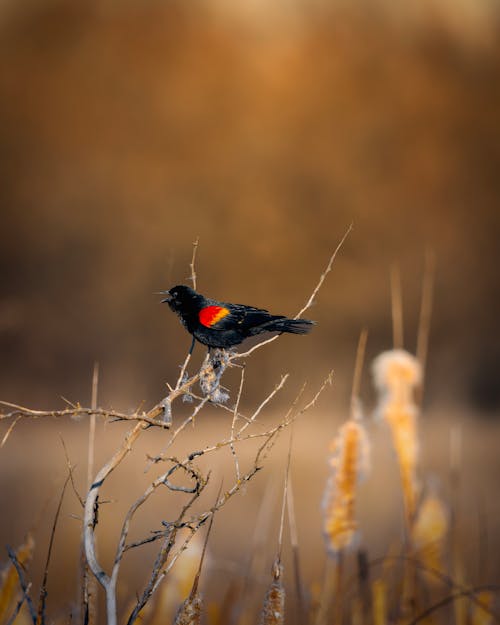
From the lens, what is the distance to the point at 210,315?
7.50ft

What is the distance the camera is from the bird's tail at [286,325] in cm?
204

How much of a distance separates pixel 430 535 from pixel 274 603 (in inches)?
42.4

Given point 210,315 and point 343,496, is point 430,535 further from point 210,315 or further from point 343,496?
point 210,315

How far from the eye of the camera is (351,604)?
252cm

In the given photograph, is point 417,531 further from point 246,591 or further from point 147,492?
point 147,492

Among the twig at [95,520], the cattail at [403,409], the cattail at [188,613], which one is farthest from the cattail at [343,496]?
the twig at [95,520]

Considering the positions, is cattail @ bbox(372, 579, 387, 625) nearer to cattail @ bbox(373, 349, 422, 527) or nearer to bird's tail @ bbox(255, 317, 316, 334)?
cattail @ bbox(373, 349, 422, 527)

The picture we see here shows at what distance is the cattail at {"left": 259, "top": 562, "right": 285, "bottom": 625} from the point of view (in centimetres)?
163

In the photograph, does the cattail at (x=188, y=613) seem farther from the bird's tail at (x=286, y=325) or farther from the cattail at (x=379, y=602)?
the cattail at (x=379, y=602)

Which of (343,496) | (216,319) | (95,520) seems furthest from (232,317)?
(95,520)

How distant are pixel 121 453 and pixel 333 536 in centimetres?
102

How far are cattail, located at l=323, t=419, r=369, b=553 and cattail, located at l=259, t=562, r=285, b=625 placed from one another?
496mm

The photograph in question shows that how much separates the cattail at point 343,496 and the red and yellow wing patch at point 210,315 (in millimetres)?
659

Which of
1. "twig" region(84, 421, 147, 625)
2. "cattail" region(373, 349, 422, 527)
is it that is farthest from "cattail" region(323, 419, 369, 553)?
"twig" region(84, 421, 147, 625)
